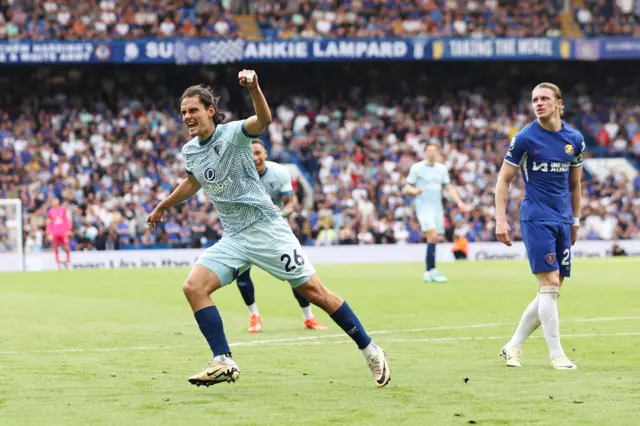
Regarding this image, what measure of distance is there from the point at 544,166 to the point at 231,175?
2.75 metres

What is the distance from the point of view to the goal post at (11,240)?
33406 millimetres

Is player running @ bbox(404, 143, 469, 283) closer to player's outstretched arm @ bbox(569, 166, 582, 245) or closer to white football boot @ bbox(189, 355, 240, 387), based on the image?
player's outstretched arm @ bbox(569, 166, 582, 245)

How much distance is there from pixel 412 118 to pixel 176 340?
3080 cm

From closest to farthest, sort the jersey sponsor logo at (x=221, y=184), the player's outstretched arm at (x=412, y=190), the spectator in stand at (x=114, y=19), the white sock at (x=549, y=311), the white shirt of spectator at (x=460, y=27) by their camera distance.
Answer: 1. the jersey sponsor logo at (x=221, y=184)
2. the white sock at (x=549, y=311)
3. the player's outstretched arm at (x=412, y=190)
4. the spectator in stand at (x=114, y=19)
5. the white shirt of spectator at (x=460, y=27)

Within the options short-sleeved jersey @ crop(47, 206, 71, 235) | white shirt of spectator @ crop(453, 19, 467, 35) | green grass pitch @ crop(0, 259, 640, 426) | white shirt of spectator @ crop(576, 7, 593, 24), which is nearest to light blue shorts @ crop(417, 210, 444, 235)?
green grass pitch @ crop(0, 259, 640, 426)

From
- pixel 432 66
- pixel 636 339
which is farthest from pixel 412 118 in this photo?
pixel 636 339

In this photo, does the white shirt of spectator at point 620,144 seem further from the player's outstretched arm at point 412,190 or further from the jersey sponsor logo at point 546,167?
the jersey sponsor logo at point 546,167

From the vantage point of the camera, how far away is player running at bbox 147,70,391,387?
8.52 meters

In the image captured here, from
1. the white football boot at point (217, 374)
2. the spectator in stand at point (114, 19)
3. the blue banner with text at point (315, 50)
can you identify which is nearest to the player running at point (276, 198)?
the white football boot at point (217, 374)

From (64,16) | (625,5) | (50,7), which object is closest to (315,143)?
(64,16)

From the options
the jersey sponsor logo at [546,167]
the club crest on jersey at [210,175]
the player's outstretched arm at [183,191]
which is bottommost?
the player's outstretched arm at [183,191]

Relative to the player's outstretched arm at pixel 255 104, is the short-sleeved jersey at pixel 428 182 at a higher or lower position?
lower

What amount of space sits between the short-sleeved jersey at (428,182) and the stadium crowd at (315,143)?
12379mm

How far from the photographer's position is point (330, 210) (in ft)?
121
